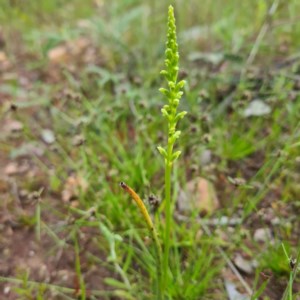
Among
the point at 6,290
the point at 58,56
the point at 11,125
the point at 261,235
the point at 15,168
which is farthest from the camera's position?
the point at 58,56

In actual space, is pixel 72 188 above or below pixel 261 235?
above

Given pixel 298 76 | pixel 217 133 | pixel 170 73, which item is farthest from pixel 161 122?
pixel 170 73

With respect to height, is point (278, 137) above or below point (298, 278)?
above

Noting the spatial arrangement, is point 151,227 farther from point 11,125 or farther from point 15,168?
point 11,125

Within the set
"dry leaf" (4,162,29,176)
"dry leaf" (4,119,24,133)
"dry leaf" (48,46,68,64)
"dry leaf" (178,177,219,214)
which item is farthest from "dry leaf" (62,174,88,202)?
"dry leaf" (48,46,68,64)

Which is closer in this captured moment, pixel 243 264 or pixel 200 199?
pixel 243 264

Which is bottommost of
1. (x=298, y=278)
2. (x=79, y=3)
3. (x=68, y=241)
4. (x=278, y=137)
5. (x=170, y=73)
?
(x=298, y=278)

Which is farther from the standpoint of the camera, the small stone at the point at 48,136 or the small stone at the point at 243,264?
the small stone at the point at 48,136

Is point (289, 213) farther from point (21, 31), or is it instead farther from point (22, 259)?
point (21, 31)

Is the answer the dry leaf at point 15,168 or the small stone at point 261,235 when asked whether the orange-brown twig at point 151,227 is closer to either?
the small stone at point 261,235

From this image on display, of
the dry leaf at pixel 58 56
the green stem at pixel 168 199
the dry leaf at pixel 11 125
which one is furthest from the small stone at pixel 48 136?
the green stem at pixel 168 199

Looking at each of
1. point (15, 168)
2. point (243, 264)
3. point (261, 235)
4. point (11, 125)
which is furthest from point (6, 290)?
point (11, 125)
